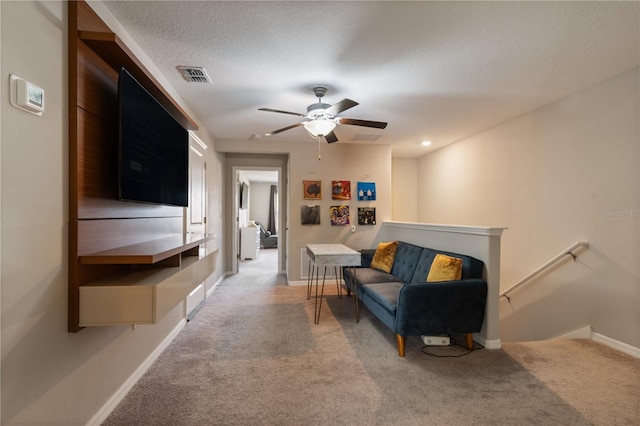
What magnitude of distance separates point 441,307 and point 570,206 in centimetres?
192

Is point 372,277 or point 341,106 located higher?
point 341,106

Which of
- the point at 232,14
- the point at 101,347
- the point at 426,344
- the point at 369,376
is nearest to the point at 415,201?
the point at 426,344

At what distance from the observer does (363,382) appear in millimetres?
2096

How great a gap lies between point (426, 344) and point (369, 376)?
76 cm

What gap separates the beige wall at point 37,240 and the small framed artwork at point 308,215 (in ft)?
11.7

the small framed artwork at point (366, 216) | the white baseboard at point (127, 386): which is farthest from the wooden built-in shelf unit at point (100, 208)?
the small framed artwork at point (366, 216)

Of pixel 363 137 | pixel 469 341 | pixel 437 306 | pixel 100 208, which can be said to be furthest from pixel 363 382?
pixel 363 137

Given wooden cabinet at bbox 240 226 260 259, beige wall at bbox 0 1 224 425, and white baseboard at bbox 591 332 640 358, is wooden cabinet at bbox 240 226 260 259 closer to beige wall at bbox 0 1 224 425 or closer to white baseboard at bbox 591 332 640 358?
beige wall at bbox 0 1 224 425

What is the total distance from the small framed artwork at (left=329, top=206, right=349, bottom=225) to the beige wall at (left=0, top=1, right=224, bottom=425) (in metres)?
3.78

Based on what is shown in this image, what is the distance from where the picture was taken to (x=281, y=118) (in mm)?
3756

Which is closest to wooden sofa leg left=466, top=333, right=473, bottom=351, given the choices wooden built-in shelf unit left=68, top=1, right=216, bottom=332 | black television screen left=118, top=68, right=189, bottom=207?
wooden built-in shelf unit left=68, top=1, right=216, bottom=332

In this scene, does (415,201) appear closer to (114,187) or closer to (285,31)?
(285,31)

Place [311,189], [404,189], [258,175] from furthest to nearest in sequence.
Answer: [258,175], [404,189], [311,189]

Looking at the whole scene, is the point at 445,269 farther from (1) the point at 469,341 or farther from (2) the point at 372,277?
(2) the point at 372,277
